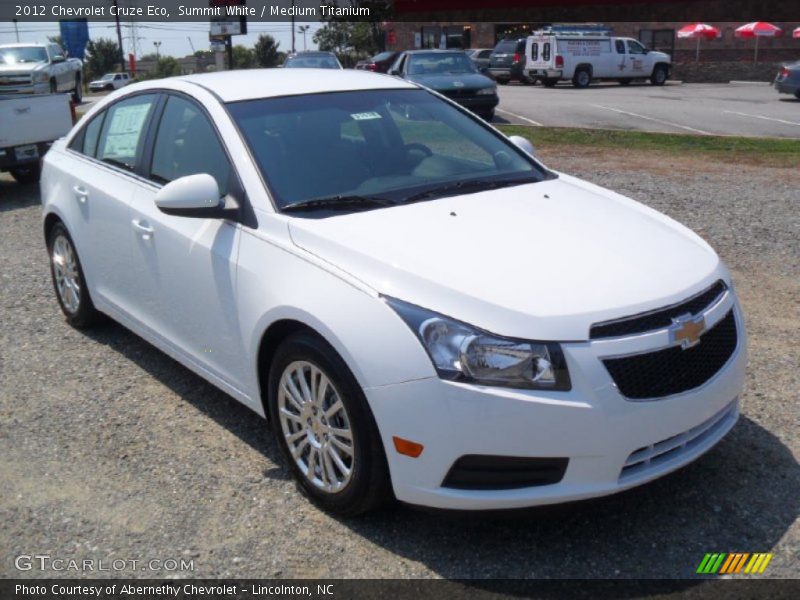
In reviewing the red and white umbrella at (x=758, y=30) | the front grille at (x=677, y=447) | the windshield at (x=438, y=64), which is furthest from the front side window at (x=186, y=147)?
the red and white umbrella at (x=758, y=30)

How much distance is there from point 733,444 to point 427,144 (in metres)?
2.09

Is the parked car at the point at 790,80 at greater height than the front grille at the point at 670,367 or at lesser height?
lesser

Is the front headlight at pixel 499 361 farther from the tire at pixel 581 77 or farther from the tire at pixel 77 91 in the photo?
the tire at pixel 581 77

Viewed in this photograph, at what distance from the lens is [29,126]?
38.8ft

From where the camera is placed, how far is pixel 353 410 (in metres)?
3.31

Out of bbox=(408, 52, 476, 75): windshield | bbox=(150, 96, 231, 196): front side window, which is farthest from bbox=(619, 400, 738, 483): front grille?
bbox=(408, 52, 476, 75): windshield

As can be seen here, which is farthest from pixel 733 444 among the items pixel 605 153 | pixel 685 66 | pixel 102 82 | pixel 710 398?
pixel 102 82

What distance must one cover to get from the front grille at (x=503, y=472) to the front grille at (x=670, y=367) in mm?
360

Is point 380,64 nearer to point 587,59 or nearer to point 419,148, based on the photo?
point 587,59

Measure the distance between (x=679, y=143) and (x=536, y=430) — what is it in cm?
1220

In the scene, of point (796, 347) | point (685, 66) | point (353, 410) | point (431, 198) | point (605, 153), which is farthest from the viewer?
point (685, 66)

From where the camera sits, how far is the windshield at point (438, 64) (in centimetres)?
1917

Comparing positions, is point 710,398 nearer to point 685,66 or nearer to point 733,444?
point 733,444

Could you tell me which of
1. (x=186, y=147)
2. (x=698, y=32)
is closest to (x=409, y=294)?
(x=186, y=147)
